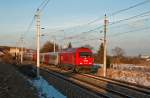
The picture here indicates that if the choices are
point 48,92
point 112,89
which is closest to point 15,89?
point 48,92

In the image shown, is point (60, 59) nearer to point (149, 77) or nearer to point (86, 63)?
point (86, 63)

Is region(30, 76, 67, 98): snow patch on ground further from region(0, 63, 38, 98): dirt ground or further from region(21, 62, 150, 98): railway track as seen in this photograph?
region(21, 62, 150, 98): railway track

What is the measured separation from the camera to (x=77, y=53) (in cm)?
4534

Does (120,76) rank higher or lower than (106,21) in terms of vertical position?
lower

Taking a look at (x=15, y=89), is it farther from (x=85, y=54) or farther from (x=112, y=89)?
(x=85, y=54)

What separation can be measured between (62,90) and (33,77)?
13.8 metres

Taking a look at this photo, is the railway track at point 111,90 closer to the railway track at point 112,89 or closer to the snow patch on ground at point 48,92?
the railway track at point 112,89

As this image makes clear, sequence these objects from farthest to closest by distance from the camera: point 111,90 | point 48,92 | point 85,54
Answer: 1. point 85,54
2. point 111,90
3. point 48,92

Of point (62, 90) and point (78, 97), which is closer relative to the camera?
point (78, 97)

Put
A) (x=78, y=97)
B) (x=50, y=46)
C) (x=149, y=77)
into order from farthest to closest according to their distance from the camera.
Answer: (x=50, y=46) → (x=149, y=77) → (x=78, y=97)

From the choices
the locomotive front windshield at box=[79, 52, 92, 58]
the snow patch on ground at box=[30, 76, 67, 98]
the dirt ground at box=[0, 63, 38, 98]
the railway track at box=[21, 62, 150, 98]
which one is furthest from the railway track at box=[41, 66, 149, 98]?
the locomotive front windshield at box=[79, 52, 92, 58]

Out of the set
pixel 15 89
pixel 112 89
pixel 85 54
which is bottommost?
pixel 112 89

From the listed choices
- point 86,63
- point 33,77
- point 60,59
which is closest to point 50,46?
point 60,59

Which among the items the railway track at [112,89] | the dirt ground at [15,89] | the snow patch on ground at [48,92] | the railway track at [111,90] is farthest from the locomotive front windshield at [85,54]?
the dirt ground at [15,89]
